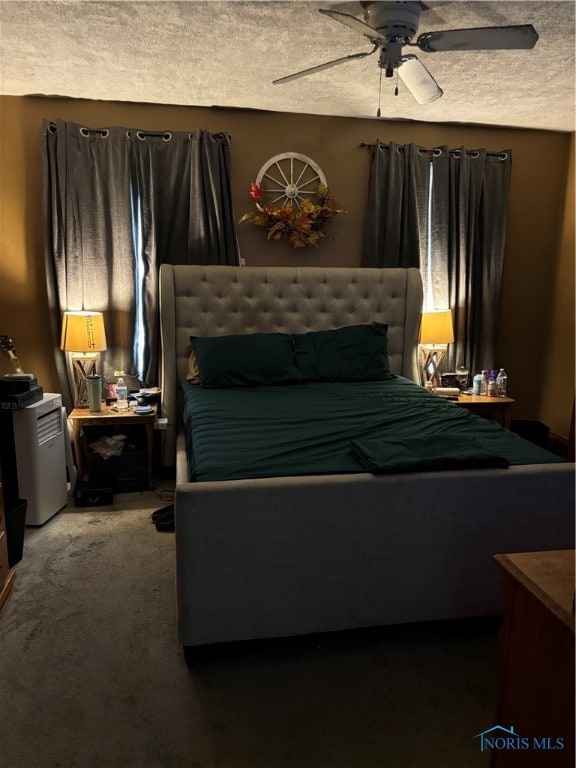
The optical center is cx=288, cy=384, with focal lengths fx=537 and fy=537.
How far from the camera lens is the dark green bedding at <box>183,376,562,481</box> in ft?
6.63

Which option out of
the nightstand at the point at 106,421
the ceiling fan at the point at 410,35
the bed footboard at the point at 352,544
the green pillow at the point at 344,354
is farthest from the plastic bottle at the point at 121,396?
the ceiling fan at the point at 410,35

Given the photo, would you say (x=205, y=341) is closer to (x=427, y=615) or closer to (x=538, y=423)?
(x=427, y=615)

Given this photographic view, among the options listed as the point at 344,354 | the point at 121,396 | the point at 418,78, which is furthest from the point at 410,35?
the point at 121,396

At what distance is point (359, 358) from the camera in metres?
3.57

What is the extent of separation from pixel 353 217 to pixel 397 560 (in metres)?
2.78

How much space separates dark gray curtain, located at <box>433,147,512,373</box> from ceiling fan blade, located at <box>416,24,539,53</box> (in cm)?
193

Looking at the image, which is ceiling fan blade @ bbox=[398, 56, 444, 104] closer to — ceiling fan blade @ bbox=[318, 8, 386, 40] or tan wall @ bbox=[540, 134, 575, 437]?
ceiling fan blade @ bbox=[318, 8, 386, 40]

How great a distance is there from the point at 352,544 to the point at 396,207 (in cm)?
281

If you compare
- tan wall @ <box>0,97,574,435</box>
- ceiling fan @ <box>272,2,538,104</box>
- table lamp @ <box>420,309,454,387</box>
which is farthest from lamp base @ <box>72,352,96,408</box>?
table lamp @ <box>420,309,454,387</box>

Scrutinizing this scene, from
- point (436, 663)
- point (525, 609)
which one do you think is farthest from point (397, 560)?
point (525, 609)

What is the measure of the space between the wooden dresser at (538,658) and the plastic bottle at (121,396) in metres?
2.72

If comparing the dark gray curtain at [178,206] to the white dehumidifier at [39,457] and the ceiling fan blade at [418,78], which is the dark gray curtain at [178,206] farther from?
the ceiling fan blade at [418,78]

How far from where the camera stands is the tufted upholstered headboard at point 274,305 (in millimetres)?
3619

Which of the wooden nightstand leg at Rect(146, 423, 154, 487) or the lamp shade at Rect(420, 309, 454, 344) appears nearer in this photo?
the wooden nightstand leg at Rect(146, 423, 154, 487)
